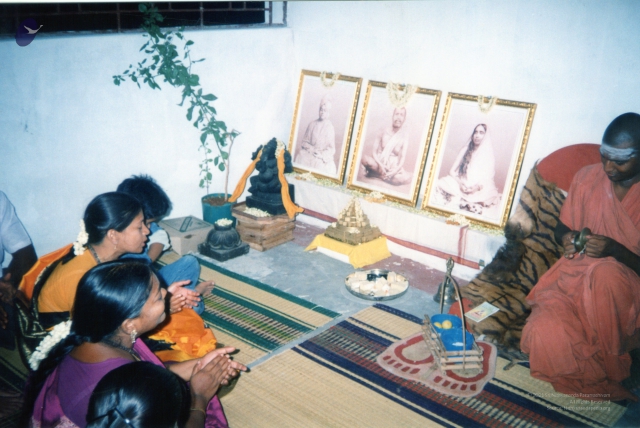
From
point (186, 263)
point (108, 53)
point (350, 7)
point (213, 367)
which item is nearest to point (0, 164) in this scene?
point (108, 53)

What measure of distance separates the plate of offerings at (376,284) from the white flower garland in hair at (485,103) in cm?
199

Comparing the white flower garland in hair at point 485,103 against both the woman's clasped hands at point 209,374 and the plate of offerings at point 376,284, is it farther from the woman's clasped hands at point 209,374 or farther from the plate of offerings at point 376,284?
the woman's clasped hands at point 209,374

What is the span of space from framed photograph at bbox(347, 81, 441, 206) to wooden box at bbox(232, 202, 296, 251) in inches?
38.2

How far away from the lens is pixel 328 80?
670 cm

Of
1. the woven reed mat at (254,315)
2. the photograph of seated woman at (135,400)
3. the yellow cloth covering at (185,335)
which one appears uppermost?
the photograph of seated woman at (135,400)

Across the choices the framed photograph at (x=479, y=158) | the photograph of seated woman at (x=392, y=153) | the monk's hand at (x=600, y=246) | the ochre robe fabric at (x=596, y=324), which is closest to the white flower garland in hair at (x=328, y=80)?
the photograph of seated woman at (x=392, y=153)

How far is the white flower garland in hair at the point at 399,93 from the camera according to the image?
598cm

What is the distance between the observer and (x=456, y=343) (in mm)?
3520

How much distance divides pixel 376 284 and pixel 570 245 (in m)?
1.80

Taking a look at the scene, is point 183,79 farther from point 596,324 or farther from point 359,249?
point 596,324

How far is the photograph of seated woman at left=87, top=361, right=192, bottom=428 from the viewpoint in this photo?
1704 mm

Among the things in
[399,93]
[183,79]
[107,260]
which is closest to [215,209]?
[183,79]

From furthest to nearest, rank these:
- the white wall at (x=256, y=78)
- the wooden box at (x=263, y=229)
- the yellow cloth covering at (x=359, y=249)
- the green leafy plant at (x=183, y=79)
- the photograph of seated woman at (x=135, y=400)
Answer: the wooden box at (x=263, y=229)
the yellow cloth covering at (x=359, y=249)
the green leafy plant at (x=183, y=79)
the white wall at (x=256, y=78)
the photograph of seated woman at (x=135, y=400)

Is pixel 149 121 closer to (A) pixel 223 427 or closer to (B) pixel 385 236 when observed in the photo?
(B) pixel 385 236
